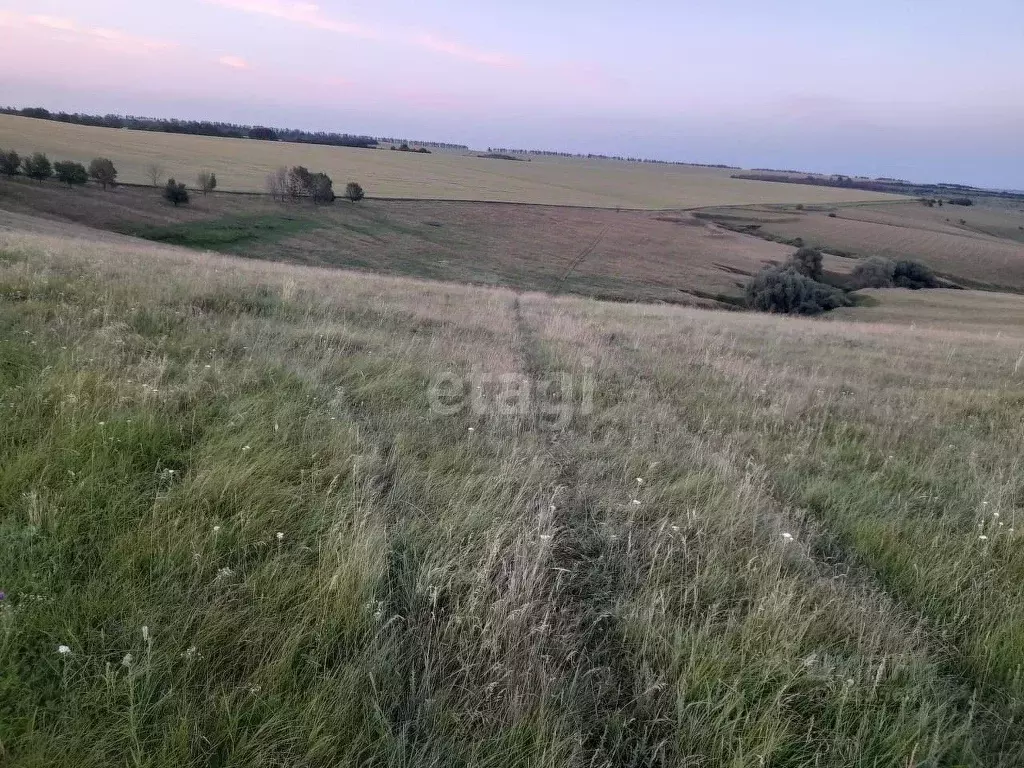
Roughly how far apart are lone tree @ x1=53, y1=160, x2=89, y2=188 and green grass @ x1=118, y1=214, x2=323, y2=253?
15089mm

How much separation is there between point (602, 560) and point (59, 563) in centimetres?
234

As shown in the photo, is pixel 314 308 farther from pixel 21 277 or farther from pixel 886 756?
pixel 886 756

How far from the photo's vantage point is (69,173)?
180 ft

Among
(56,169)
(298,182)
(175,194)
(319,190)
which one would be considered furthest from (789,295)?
(56,169)

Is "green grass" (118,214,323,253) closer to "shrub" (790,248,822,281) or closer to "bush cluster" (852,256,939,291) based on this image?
"shrub" (790,248,822,281)

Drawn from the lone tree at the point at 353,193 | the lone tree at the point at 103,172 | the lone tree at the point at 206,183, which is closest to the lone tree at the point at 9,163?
the lone tree at the point at 103,172

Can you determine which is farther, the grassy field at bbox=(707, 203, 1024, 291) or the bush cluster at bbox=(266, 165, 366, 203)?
the bush cluster at bbox=(266, 165, 366, 203)

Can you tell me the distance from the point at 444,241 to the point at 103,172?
1305 inches

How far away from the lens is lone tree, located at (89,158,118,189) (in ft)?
183

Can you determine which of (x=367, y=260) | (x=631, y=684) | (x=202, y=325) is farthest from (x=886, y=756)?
(x=367, y=260)

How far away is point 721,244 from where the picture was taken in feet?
227

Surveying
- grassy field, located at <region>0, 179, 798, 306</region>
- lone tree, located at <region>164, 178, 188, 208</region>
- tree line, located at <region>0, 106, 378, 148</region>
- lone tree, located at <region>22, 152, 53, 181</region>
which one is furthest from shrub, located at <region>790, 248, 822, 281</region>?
tree line, located at <region>0, 106, 378, 148</region>

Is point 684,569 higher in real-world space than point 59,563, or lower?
lower

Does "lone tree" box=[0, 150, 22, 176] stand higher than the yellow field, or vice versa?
the yellow field
